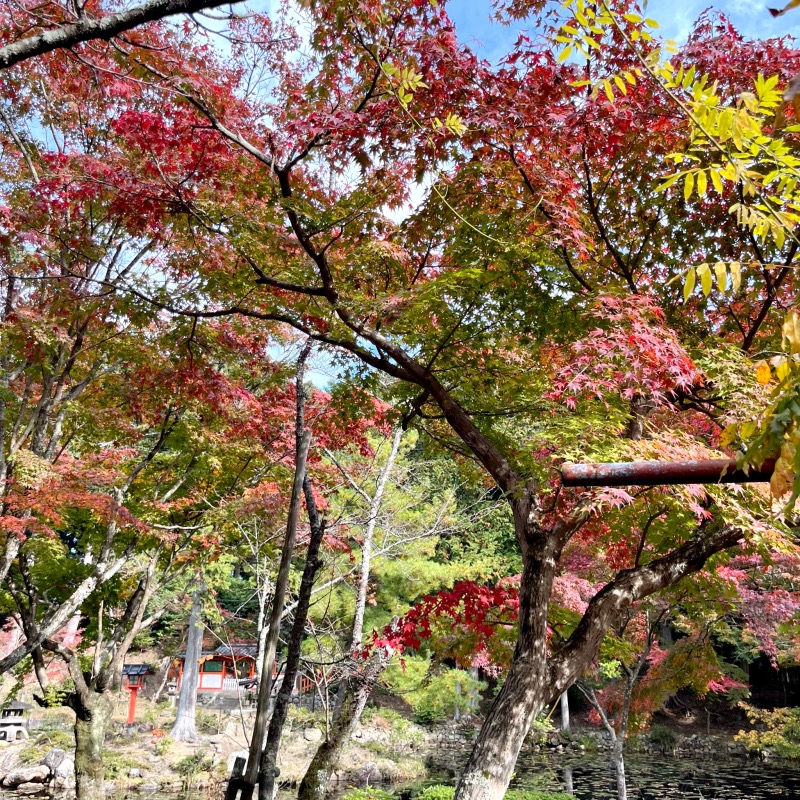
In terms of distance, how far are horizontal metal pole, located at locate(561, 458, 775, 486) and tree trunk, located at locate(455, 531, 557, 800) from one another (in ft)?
10.5

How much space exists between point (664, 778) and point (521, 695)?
43.4 feet

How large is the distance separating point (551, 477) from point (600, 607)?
128cm

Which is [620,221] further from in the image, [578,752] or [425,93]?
[578,752]

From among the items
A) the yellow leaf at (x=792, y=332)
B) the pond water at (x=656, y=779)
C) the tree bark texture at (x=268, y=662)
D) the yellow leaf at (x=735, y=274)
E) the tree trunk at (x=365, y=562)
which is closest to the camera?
the yellow leaf at (x=792, y=332)

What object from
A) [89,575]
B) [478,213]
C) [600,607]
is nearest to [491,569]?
[89,575]

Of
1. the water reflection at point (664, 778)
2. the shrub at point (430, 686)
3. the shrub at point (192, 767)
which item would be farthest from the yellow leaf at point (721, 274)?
the shrub at point (192, 767)

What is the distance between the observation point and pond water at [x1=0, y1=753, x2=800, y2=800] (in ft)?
39.7

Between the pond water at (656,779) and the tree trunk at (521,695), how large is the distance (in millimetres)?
8755

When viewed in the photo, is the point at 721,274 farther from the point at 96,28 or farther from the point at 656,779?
the point at 656,779

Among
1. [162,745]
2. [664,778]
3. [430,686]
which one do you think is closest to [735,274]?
[430,686]

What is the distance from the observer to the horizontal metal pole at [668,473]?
122 centimetres

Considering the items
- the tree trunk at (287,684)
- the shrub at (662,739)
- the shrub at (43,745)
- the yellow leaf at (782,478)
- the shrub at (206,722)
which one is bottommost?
the shrub at (662,739)

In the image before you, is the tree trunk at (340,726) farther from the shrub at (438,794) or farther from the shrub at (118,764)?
the shrub at (118,764)

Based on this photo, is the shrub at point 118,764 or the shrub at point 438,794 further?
the shrub at point 118,764
